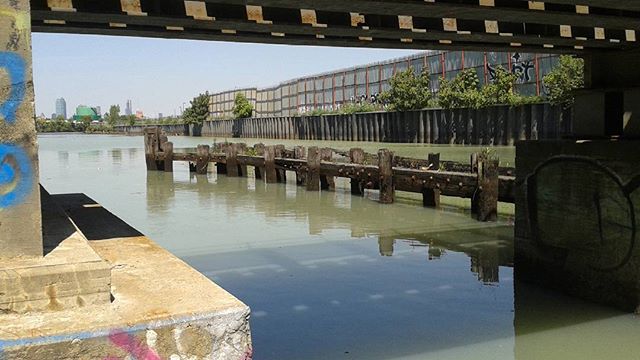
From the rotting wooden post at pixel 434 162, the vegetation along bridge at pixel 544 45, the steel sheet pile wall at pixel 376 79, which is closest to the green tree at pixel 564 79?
the steel sheet pile wall at pixel 376 79

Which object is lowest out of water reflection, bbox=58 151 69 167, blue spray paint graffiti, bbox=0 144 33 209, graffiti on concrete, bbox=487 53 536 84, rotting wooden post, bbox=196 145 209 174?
water reflection, bbox=58 151 69 167

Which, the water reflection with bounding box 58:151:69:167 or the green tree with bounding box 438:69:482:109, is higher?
the green tree with bounding box 438:69:482:109

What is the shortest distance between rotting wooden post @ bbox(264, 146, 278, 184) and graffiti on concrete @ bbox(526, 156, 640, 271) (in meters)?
19.3

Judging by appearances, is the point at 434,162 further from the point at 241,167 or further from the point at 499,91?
the point at 499,91

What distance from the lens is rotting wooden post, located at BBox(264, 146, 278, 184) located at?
30.6 meters

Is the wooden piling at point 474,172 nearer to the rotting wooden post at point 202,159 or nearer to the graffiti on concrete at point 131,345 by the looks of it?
the graffiti on concrete at point 131,345

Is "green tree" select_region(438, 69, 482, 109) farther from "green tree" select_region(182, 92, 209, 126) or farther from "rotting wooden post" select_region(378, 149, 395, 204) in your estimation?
"green tree" select_region(182, 92, 209, 126)

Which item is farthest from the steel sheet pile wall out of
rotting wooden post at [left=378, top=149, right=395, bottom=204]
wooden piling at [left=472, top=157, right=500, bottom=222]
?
wooden piling at [left=472, top=157, right=500, bottom=222]

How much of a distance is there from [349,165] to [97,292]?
20321 millimetres

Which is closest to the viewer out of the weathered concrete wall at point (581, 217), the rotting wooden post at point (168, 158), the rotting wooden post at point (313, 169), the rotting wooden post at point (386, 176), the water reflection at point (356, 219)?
the weathered concrete wall at point (581, 217)

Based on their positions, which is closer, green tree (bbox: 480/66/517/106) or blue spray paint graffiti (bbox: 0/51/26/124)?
blue spray paint graffiti (bbox: 0/51/26/124)

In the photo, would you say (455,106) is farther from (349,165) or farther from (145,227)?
(145,227)

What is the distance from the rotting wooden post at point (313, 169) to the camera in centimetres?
2661

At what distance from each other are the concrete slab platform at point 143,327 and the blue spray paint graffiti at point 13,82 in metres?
1.39
